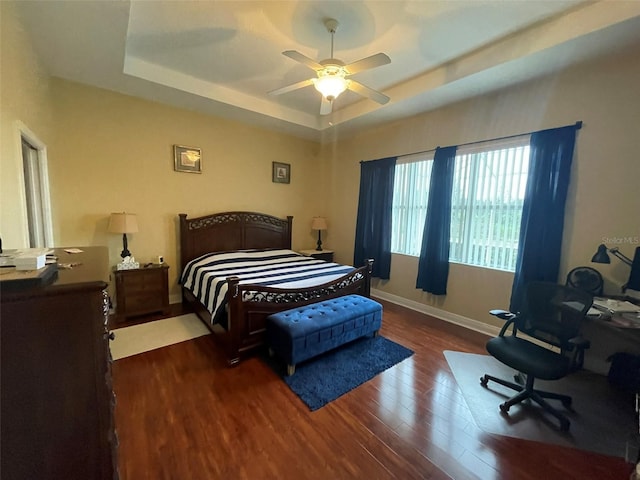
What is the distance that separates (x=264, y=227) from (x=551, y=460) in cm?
415

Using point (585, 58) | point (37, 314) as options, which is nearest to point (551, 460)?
point (37, 314)

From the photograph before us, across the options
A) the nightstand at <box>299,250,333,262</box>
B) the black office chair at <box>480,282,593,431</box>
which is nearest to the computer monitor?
the black office chair at <box>480,282,593,431</box>

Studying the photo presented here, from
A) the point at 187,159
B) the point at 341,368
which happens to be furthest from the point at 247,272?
the point at 187,159

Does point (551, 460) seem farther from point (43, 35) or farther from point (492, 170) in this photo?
point (43, 35)

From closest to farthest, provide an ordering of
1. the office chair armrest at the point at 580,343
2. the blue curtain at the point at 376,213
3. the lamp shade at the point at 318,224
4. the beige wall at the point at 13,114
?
1. the beige wall at the point at 13,114
2. the office chair armrest at the point at 580,343
3. the blue curtain at the point at 376,213
4. the lamp shade at the point at 318,224

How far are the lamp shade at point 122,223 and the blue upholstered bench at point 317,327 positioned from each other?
212 cm

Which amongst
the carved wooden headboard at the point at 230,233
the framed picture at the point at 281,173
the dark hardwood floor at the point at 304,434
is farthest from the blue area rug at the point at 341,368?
the framed picture at the point at 281,173

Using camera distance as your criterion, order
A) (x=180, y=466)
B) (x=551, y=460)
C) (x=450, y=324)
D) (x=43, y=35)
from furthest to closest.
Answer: (x=450, y=324) < (x=43, y=35) < (x=551, y=460) < (x=180, y=466)

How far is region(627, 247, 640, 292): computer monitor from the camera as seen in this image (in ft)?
7.14

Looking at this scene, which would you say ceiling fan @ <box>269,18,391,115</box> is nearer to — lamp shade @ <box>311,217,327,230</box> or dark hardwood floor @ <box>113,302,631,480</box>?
dark hardwood floor @ <box>113,302,631,480</box>

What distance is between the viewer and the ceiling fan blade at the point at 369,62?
6.58 ft

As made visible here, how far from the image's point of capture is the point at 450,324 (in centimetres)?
347

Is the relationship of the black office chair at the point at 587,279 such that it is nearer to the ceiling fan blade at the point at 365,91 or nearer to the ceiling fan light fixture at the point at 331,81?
the ceiling fan blade at the point at 365,91

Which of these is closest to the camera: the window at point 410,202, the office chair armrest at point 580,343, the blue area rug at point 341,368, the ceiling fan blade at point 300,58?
the office chair armrest at point 580,343
